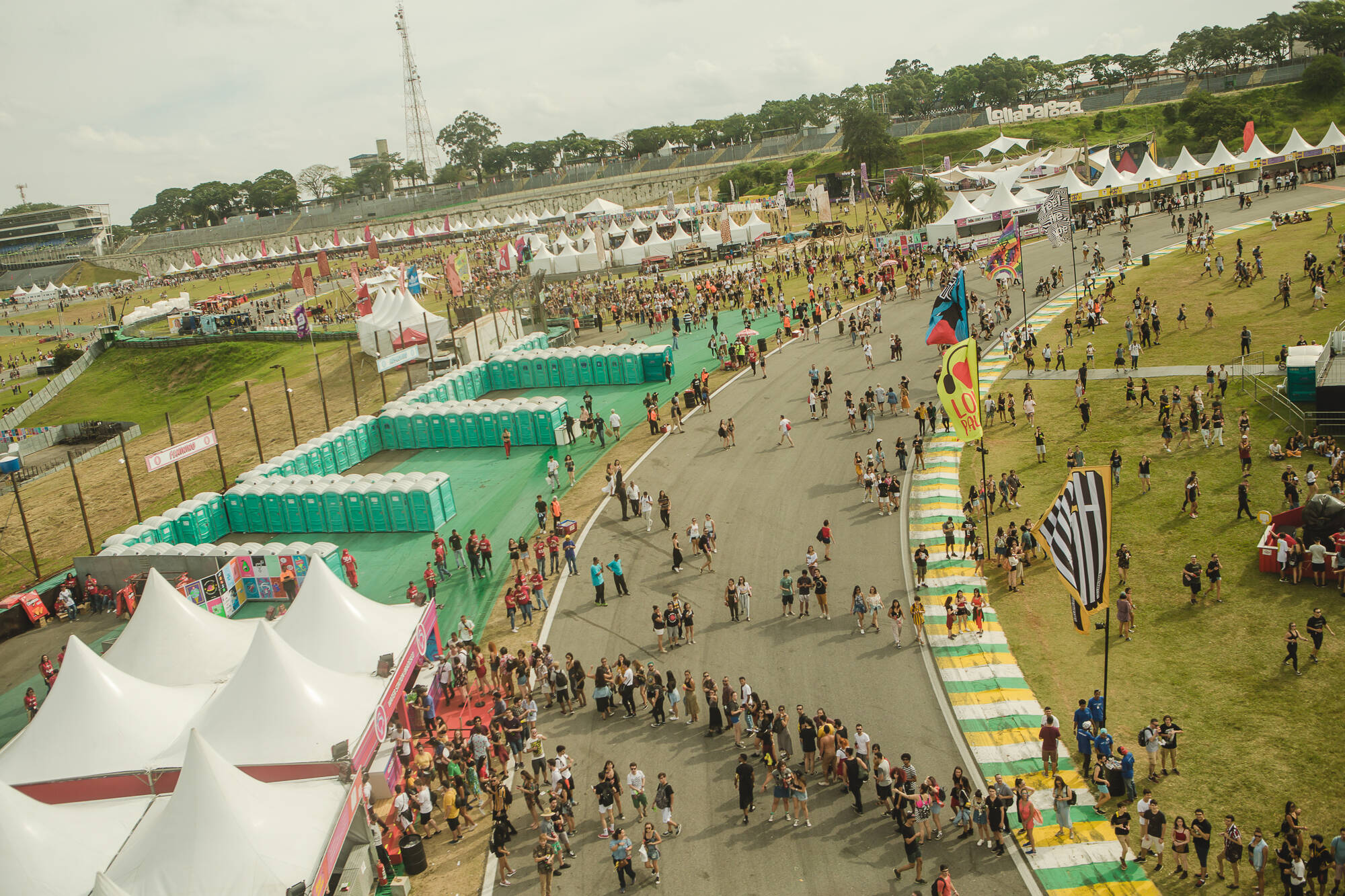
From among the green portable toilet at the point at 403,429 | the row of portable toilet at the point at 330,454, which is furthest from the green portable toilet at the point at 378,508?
the green portable toilet at the point at 403,429

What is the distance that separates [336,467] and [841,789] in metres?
27.9

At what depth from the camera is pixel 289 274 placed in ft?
352

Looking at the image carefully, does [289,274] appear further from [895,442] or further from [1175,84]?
[1175,84]

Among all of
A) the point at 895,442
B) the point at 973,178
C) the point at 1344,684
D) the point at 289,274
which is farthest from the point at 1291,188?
the point at 289,274

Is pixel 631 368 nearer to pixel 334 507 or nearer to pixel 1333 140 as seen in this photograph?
pixel 334 507

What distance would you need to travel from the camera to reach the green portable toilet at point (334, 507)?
32.4 metres

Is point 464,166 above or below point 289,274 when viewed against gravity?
above

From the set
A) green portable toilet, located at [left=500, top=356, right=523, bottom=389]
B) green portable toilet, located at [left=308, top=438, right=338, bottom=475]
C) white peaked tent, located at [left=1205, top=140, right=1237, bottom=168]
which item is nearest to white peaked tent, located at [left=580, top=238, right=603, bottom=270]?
green portable toilet, located at [left=500, top=356, right=523, bottom=389]

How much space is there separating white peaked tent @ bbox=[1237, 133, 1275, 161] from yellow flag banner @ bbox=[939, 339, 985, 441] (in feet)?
189

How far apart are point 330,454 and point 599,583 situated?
18.6 meters

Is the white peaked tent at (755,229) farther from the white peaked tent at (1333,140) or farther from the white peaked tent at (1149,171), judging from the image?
the white peaked tent at (1333,140)

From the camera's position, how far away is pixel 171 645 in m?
20.7

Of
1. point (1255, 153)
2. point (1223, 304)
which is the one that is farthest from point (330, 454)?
point (1255, 153)

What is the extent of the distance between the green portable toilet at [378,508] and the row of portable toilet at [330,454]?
17.2 ft
